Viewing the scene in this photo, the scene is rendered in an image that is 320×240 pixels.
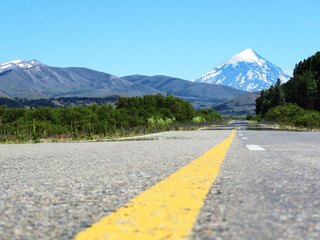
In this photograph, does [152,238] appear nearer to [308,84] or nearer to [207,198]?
[207,198]

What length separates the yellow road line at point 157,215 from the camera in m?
1.99

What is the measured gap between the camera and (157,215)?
7.90 ft

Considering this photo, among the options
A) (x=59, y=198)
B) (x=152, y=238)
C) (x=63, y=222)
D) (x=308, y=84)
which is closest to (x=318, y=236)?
(x=152, y=238)

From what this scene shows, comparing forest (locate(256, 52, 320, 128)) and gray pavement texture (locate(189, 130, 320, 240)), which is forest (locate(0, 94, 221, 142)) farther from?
forest (locate(256, 52, 320, 128))

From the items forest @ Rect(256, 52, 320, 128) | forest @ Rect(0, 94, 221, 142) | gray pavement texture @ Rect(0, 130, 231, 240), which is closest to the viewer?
gray pavement texture @ Rect(0, 130, 231, 240)

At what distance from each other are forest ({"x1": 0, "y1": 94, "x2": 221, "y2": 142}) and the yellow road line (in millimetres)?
17098

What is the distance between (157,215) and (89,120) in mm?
32601

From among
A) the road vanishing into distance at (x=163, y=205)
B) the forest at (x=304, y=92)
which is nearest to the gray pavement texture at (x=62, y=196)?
the road vanishing into distance at (x=163, y=205)

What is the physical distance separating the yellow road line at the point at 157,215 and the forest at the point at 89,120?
56.1 ft

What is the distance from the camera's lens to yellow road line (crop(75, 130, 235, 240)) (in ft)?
6.52

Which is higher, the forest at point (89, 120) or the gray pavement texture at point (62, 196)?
the forest at point (89, 120)

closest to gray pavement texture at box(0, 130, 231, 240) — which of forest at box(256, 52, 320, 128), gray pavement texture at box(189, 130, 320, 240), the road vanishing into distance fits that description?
the road vanishing into distance

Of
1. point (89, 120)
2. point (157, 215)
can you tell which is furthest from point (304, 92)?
point (157, 215)

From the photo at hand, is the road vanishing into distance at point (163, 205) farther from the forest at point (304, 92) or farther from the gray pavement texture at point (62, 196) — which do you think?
the forest at point (304, 92)
